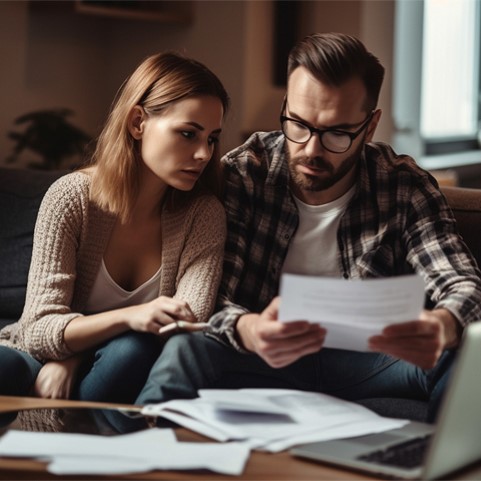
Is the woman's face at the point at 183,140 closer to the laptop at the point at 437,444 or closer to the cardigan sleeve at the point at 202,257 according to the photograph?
the cardigan sleeve at the point at 202,257

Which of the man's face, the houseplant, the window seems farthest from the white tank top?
the window

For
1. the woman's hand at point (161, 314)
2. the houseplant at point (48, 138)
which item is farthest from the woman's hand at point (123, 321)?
the houseplant at point (48, 138)

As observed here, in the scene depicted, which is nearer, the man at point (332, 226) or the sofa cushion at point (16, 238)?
the man at point (332, 226)

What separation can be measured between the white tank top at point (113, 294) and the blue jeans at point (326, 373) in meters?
0.25

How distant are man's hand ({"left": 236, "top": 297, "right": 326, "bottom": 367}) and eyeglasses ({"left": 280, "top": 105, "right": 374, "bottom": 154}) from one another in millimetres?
522

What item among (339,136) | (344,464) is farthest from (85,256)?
(344,464)

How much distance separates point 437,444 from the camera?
3.73 feet

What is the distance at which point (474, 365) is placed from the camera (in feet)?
3.79

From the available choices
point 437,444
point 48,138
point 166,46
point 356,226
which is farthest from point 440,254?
point 166,46

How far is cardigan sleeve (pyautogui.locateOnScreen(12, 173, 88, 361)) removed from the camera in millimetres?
1776

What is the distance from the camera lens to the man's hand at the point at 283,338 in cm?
138

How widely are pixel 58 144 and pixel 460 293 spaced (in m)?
2.05

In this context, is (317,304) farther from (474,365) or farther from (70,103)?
(70,103)

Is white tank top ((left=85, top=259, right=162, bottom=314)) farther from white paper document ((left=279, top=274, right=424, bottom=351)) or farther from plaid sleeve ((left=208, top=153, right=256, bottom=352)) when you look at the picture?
white paper document ((left=279, top=274, right=424, bottom=351))
